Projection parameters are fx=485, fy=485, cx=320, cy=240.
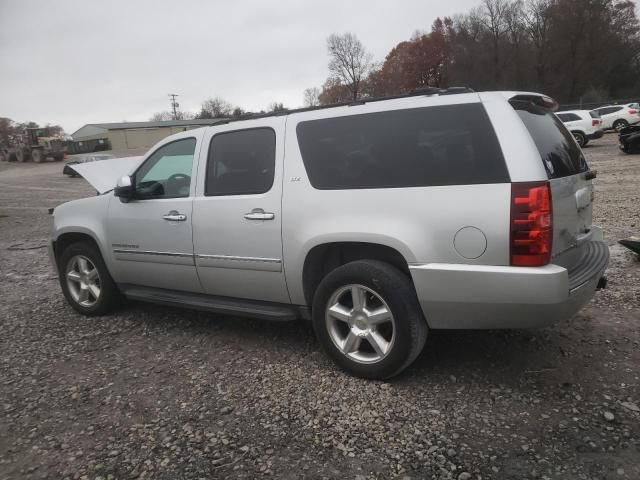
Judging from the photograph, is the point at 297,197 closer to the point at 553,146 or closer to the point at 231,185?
the point at 231,185

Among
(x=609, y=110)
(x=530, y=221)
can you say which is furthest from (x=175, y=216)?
(x=609, y=110)

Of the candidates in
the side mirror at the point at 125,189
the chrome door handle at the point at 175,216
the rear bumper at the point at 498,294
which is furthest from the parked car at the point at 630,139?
the side mirror at the point at 125,189

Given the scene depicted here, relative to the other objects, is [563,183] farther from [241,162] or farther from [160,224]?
[160,224]

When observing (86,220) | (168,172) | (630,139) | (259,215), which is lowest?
(86,220)

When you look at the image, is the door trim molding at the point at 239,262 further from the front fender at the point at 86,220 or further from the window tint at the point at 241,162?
the front fender at the point at 86,220

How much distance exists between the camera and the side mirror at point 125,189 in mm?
4254

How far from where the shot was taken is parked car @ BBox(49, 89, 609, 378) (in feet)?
8.83

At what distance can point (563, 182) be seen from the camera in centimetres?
288

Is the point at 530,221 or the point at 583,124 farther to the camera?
the point at 583,124

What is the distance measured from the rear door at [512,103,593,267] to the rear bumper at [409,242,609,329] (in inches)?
6.7

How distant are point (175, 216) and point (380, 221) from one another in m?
1.86

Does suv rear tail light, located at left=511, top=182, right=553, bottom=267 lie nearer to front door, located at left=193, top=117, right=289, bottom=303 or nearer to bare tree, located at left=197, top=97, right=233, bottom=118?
front door, located at left=193, top=117, right=289, bottom=303

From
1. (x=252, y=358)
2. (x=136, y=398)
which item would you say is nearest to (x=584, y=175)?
(x=252, y=358)

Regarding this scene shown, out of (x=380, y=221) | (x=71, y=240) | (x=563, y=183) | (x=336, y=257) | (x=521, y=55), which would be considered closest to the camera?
(x=563, y=183)
